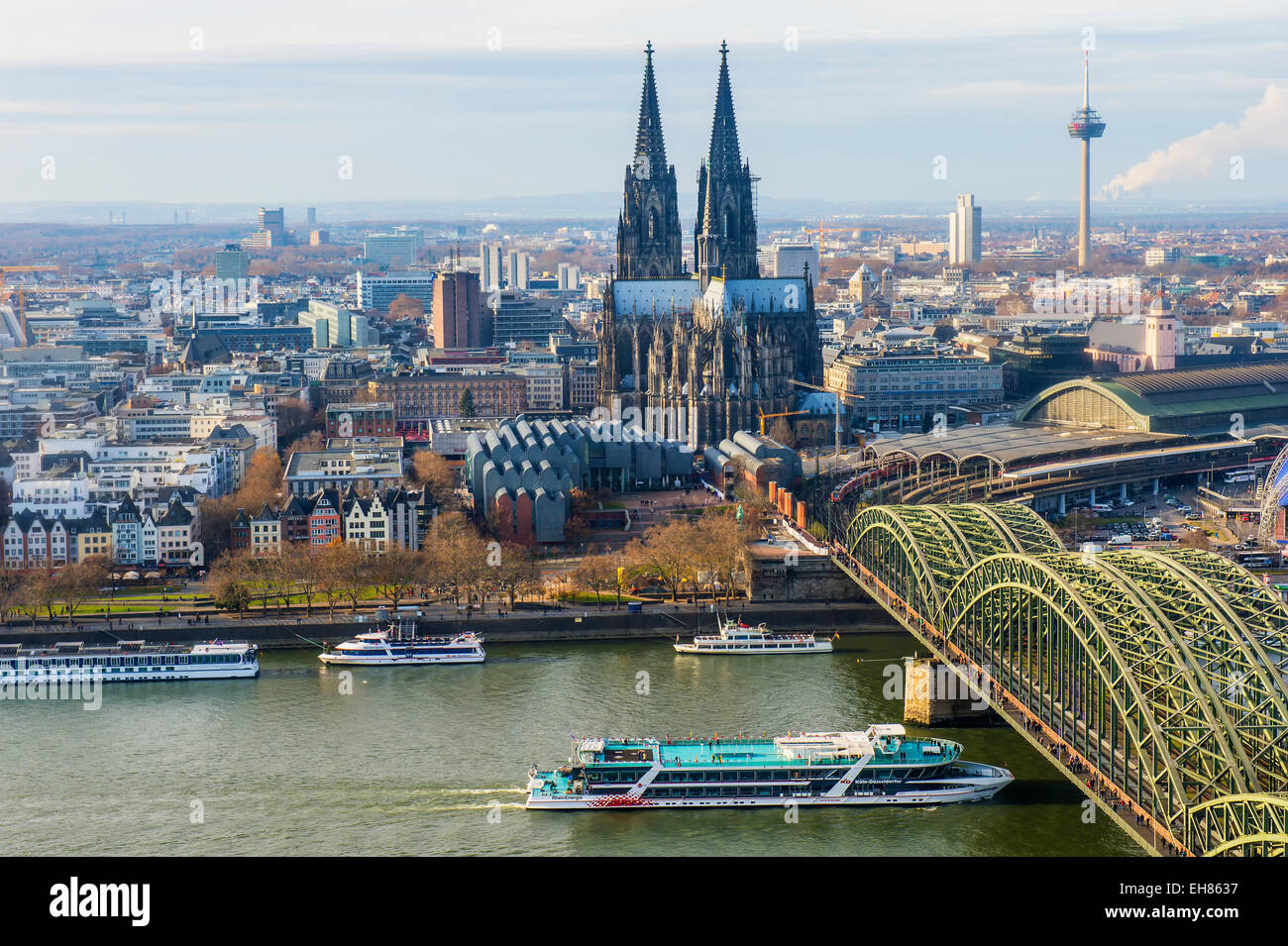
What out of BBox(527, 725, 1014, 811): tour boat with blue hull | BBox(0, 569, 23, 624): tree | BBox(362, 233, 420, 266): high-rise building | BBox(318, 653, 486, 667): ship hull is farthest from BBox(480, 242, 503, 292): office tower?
BBox(527, 725, 1014, 811): tour boat with blue hull

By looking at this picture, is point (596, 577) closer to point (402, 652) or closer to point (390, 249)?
point (402, 652)

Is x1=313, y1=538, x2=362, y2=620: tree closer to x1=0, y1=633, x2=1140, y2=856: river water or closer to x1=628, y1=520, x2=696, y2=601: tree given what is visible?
x1=0, y1=633, x2=1140, y2=856: river water

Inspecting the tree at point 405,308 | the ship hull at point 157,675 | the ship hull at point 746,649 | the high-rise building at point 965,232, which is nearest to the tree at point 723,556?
the ship hull at point 746,649

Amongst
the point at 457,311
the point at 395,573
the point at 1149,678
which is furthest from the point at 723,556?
the point at 457,311

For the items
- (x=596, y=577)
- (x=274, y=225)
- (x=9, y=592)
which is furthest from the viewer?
(x=274, y=225)

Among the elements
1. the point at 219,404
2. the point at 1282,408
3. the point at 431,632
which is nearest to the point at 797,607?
the point at 431,632

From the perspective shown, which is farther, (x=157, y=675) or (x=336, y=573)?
(x=336, y=573)
